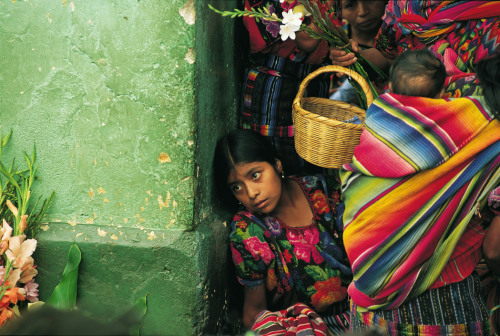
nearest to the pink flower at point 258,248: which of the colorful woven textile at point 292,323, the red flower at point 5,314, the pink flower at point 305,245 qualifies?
the pink flower at point 305,245

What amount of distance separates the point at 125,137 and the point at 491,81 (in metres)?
1.52

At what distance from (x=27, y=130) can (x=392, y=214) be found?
5.59 feet

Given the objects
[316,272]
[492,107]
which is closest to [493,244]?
[492,107]

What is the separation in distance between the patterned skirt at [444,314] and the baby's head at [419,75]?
30.8 inches

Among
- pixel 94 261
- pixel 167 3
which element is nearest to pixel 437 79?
pixel 167 3

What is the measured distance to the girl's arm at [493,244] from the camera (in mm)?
1924

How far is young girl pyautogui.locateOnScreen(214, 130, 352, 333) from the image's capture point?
2.44 metres

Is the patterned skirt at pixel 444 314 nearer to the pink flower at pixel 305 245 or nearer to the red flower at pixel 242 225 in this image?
the pink flower at pixel 305 245

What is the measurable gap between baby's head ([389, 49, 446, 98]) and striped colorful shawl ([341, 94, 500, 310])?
5cm

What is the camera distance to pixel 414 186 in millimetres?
1883

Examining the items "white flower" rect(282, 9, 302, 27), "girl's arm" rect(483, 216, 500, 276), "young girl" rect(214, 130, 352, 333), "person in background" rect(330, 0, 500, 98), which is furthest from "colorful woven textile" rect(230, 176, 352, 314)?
"white flower" rect(282, 9, 302, 27)

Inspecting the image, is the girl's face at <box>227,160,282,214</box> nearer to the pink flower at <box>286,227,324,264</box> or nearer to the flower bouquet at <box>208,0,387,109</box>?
the pink flower at <box>286,227,324,264</box>

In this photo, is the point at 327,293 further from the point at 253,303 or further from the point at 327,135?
the point at 327,135

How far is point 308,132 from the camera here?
A: 2213mm
